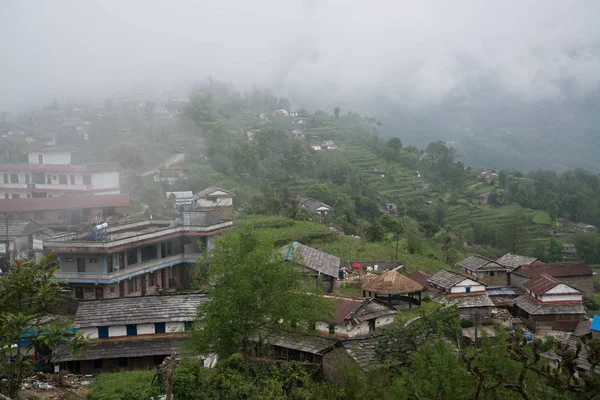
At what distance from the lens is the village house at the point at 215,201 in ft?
135

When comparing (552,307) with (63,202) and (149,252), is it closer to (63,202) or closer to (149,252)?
(149,252)

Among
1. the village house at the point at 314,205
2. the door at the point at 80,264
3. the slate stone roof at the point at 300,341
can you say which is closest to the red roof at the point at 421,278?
the slate stone roof at the point at 300,341

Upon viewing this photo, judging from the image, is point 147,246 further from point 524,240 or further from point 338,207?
point 524,240

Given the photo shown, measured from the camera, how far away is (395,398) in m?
13.0

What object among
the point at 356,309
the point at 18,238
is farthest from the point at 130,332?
the point at 18,238

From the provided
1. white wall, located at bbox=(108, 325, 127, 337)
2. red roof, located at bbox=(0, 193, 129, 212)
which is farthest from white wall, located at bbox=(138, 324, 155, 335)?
red roof, located at bbox=(0, 193, 129, 212)

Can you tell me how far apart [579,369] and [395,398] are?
33.3ft

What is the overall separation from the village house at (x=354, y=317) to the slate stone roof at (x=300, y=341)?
0.84 m

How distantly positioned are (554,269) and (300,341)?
2564 cm

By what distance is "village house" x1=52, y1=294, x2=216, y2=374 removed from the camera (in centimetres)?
1983

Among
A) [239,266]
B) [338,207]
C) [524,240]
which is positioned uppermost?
[239,266]

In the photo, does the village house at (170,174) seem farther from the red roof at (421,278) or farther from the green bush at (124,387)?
the green bush at (124,387)

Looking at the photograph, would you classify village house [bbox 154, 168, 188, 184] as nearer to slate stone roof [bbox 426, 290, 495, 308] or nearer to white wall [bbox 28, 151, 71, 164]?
white wall [bbox 28, 151, 71, 164]

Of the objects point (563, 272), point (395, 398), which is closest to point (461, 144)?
point (563, 272)
